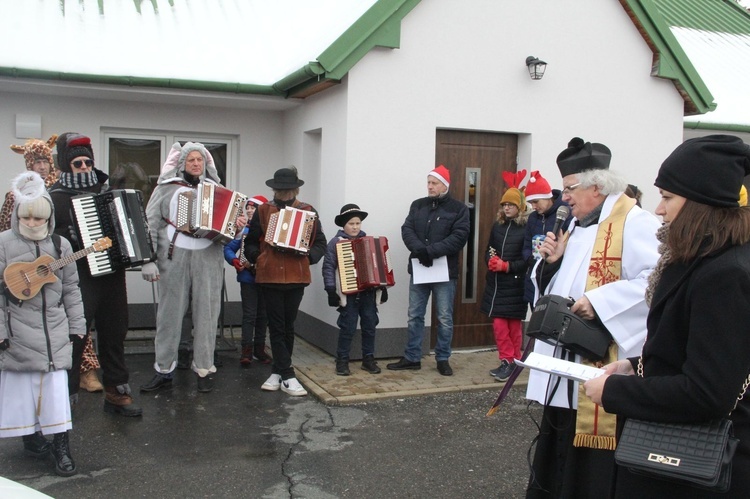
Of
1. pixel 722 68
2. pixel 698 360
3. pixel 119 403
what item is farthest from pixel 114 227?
pixel 722 68

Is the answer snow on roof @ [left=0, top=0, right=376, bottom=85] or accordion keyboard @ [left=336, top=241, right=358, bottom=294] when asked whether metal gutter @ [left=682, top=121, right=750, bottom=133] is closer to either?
snow on roof @ [left=0, top=0, right=376, bottom=85]

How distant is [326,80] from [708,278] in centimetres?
611

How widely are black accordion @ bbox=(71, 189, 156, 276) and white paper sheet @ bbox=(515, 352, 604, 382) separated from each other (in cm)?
395

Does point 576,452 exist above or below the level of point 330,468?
above

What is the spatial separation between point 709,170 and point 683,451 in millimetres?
889

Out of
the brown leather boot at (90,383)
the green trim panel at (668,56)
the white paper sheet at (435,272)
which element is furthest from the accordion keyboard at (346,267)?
the green trim panel at (668,56)

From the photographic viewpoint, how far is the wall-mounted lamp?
841 cm

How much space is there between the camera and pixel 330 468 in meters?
5.16

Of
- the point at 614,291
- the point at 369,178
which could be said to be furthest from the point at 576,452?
the point at 369,178

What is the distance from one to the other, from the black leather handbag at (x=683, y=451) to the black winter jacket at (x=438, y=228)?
17.1 ft

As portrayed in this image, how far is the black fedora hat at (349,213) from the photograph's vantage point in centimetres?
739

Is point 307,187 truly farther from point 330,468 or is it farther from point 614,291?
point 614,291

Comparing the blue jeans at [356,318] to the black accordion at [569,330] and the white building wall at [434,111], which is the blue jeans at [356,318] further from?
the black accordion at [569,330]

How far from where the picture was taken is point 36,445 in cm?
527
